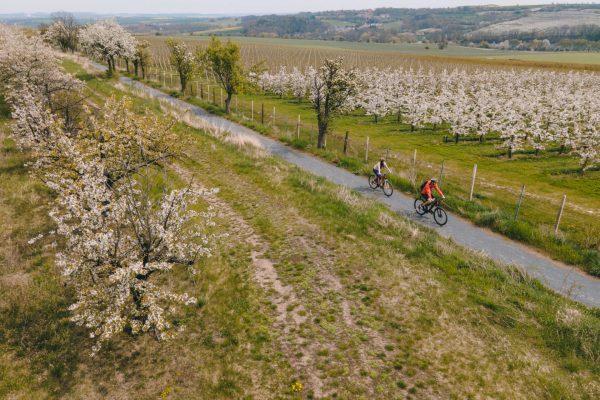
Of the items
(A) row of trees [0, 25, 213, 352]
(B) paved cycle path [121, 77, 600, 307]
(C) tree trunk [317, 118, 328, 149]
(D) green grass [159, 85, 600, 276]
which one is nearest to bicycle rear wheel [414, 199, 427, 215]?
(B) paved cycle path [121, 77, 600, 307]

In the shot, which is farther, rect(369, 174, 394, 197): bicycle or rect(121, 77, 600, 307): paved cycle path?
rect(369, 174, 394, 197): bicycle

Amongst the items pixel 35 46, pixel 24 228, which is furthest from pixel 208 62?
pixel 24 228

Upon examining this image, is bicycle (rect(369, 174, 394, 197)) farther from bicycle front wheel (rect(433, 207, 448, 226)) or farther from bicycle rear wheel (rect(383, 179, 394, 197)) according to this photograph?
bicycle front wheel (rect(433, 207, 448, 226))

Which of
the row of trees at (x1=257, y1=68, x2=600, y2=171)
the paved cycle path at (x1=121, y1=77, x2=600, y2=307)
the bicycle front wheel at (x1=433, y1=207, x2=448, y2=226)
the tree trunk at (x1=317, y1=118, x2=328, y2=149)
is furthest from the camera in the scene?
the row of trees at (x1=257, y1=68, x2=600, y2=171)

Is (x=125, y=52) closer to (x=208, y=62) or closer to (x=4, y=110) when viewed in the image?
(x=208, y=62)

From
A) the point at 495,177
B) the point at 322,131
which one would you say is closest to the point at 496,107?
the point at 495,177

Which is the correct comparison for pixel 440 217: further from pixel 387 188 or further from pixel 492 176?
pixel 492 176

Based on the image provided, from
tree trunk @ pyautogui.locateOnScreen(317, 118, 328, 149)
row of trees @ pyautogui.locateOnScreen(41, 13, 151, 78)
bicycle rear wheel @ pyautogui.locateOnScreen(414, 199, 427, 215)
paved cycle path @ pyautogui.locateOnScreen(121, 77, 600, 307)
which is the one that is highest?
row of trees @ pyautogui.locateOnScreen(41, 13, 151, 78)
